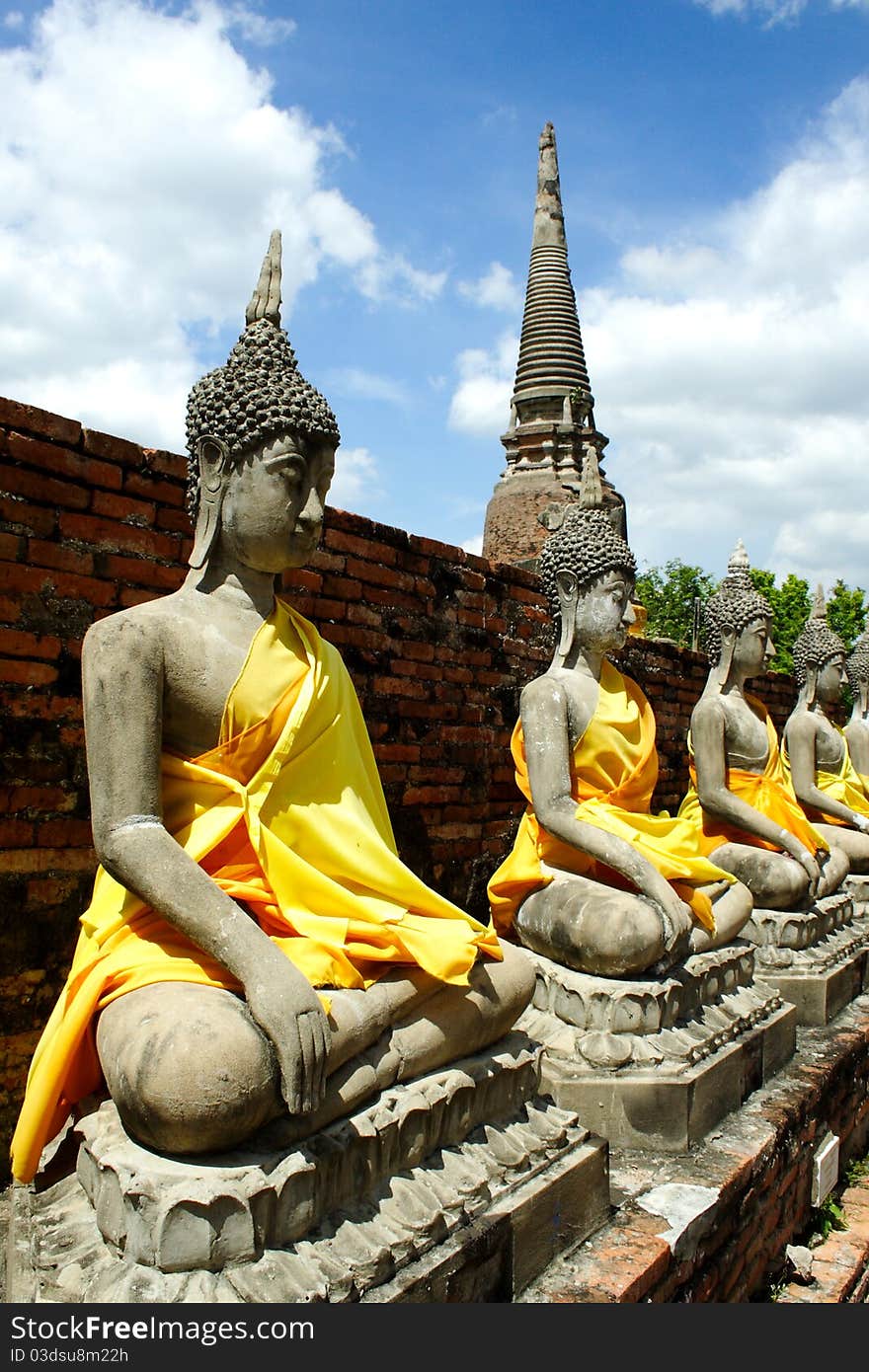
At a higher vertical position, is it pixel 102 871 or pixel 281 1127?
pixel 102 871

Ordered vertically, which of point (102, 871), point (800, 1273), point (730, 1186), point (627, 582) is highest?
point (627, 582)

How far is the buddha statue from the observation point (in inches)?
299

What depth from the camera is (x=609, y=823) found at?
3367mm

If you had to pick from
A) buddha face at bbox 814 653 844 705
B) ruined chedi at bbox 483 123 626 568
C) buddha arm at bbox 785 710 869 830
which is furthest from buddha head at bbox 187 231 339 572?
ruined chedi at bbox 483 123 626 568

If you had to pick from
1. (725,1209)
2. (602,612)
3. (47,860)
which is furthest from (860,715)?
(47,860)

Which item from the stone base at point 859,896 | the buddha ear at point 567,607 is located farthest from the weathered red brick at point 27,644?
the stone base at point 859,896

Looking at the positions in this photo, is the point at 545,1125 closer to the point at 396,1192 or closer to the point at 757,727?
the point at 396,1192

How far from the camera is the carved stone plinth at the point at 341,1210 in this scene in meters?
1.65

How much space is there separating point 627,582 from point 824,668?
11.6ft

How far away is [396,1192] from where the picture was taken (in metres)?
2.00

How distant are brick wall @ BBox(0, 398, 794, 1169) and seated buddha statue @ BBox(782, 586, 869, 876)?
2338 millimetres

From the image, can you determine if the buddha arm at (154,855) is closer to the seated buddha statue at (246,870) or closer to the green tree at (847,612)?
the seated buddha statue at (246,870)

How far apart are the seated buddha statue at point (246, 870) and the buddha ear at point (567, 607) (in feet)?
4.40

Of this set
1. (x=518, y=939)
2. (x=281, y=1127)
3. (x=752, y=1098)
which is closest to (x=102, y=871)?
(x=281, y=1127)
